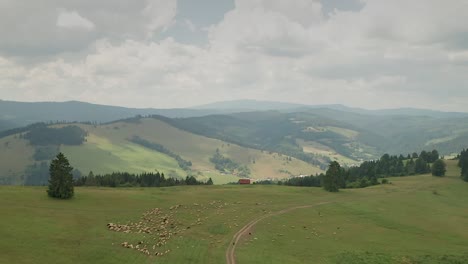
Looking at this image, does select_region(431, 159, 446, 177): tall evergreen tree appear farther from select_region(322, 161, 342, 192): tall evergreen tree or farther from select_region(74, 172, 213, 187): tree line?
select_region(74, 172, 213, 187): tree line

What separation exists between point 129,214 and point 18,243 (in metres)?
29.3

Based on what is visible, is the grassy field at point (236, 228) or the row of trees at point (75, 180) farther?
the row of trees at point (75, 180)

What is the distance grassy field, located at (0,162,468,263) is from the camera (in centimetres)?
6078

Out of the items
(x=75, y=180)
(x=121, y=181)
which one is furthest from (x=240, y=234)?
(x=121, y=181)

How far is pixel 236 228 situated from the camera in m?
80.4

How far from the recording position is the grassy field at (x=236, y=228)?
199ft

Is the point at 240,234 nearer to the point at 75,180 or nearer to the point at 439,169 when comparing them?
the point at 75,180

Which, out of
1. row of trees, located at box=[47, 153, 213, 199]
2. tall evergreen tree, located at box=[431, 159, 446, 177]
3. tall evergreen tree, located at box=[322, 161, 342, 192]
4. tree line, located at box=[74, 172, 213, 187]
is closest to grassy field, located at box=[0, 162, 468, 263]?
row of trees, located at box=[47, 153, 213, 199]

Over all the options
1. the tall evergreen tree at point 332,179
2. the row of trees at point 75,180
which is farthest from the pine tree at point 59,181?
the tall evergreen tree at point 332,179

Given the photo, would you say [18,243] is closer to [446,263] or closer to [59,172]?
[59,172]

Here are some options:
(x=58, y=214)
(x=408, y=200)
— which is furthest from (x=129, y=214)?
(x=408, y=200)

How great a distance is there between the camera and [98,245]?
6256cm

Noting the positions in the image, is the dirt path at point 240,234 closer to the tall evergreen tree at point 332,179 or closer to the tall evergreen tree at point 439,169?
the tall evergreen tree at point 332,179

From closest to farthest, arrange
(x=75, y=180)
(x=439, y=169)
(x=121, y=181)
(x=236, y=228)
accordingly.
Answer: (x=236, y=228)
(x=75, y=180)
(x=121, y=181)
(x=439, y=169)
